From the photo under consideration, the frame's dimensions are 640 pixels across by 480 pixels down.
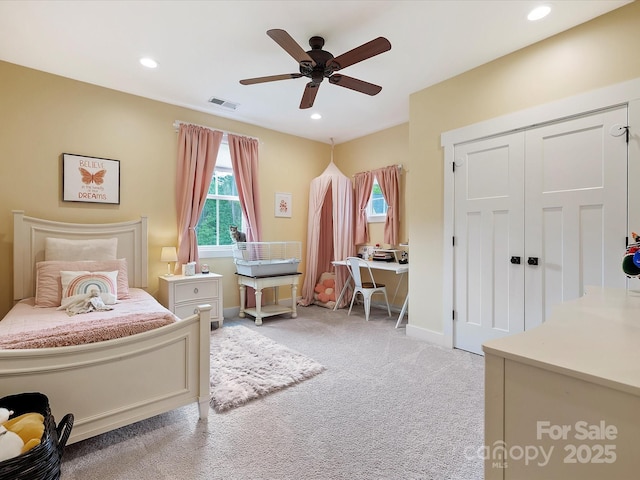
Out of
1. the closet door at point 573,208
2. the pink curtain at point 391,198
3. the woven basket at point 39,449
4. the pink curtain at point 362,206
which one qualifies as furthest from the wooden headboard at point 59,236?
the closet door at point 573,208

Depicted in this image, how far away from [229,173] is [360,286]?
7.78ft

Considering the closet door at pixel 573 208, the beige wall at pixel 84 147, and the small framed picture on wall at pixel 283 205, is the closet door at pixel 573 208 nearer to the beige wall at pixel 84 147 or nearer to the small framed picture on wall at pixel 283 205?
the small framed picture on wall at pixel 283 205

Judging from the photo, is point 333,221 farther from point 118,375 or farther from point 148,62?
point 118,375

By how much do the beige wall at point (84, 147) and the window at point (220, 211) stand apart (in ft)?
0.70

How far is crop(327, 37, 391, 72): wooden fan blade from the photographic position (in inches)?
79.7

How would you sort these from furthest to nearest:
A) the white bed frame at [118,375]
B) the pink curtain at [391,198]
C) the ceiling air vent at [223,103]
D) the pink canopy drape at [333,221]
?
1. the pink canopy drape at [333,221]
2. the pink curtain at [391,198]
3. the ceiling air vent at [223,103]
4. the white bed frame at [118,375]

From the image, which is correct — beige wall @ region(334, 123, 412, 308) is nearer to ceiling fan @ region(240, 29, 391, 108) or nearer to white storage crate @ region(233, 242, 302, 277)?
white storage crate @ region(233, 242, 302, 277)

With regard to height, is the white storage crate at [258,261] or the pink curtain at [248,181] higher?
the pink curtain at [248,181]

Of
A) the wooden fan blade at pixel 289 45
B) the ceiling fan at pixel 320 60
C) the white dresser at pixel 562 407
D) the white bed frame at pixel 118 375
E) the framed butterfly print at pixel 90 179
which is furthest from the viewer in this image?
the framed butterfly print at pixel 90 179

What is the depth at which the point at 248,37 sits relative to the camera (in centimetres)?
250

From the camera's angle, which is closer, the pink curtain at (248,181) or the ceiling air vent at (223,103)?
the ceiling air vent at (223,103)

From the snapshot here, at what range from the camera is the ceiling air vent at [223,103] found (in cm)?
366

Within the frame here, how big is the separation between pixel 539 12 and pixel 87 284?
13.2 ft

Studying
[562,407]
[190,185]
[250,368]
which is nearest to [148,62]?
[190,185]
